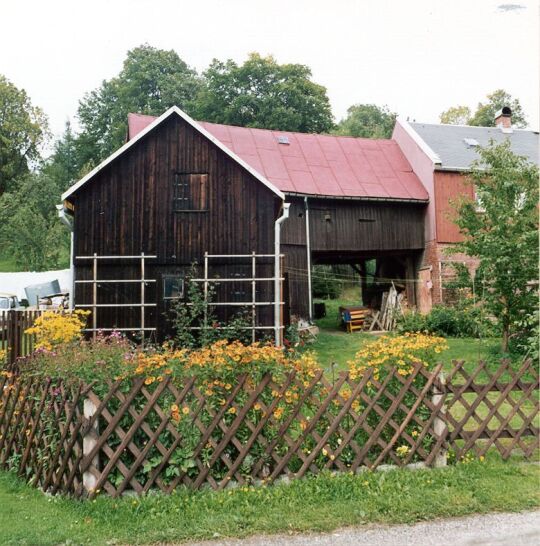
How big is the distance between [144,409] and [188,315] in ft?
32.3

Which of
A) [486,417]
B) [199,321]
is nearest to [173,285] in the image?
[199,321]

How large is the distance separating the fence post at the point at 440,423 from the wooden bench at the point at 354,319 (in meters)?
16.4

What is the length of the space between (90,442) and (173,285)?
992 centimetres

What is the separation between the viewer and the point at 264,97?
3978 centimetres

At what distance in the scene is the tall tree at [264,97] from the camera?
39406 millimetres

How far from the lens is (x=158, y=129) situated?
15477 mm

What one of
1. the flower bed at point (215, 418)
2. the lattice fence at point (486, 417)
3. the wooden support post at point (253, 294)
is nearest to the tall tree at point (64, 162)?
the wooden support post at point (253, 294)

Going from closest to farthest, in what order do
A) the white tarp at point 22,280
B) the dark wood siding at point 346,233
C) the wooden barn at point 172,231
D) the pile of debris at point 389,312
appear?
the wooden barn at point 172,231 < the dark wood siding at point 346,233 < the pile of debris at point 389,312 < the white tarp at point 22,280

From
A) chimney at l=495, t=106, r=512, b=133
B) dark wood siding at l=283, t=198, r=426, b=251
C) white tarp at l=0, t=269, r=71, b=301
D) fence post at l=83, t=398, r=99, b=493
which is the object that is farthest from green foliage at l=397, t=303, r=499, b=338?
white tarp at l=0, t=269, r=71, b=301

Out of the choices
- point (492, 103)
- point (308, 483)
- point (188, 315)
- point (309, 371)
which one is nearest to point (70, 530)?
point (308, 483)

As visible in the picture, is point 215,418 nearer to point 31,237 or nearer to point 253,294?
point 253,294

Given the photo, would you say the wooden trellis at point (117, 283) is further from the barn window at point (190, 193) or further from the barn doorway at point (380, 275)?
the barn doorway at point (380, 275)

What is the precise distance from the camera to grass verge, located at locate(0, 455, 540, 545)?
4688 mm

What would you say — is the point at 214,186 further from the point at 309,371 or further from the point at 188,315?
the point at 309,371
